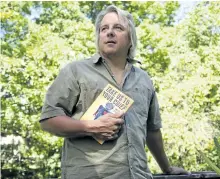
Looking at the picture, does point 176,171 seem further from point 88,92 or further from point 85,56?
point 85,56

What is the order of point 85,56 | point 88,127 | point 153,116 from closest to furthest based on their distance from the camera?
point 88,127 < point 153,116 < point 85,56

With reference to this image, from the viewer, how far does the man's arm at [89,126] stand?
1238 millimetres

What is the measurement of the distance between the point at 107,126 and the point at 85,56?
8601 mm

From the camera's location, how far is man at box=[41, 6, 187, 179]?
1253mm

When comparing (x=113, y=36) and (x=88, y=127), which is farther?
(x=113, y=36)

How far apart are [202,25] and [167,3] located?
1.80m

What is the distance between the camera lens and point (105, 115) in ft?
4.15

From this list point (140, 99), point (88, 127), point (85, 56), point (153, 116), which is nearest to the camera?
point (88, 127)

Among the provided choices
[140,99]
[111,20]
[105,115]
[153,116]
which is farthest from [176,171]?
[111,20]

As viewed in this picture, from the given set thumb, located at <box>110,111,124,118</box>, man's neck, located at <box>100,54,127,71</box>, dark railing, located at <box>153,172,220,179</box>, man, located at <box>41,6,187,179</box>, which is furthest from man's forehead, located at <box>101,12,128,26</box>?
dark railing, located at <box>153,172,220,179</box>

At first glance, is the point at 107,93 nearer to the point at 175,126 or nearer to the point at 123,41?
the point at 123,41

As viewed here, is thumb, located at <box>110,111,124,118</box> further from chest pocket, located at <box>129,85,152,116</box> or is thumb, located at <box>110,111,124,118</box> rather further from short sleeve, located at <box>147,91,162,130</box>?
short sleeve, located at <box>147,91,162,130</box>

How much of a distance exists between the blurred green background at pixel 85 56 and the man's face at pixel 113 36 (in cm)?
752

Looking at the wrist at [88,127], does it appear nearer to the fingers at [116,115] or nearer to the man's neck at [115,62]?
the fingers at [116,115]
